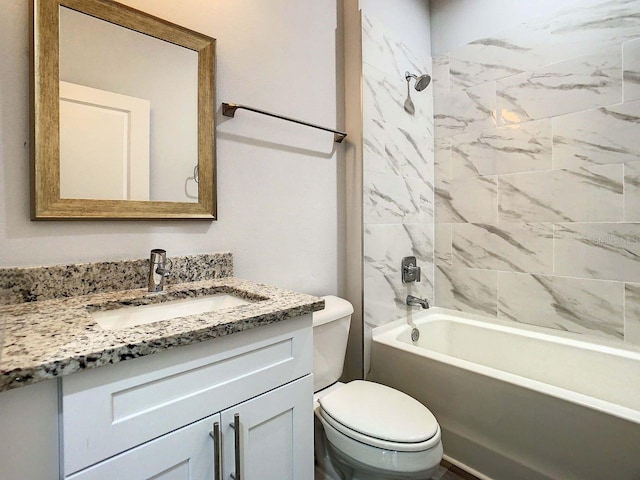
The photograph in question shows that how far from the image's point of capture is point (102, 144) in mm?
Answer: 1085

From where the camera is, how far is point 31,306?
36.3 inches

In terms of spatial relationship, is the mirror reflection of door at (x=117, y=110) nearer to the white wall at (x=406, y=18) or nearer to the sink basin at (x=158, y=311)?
the sink basin at (x=158, y=311)

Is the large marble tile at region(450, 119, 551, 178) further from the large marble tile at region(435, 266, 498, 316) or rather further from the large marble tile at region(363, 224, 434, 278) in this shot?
the large marble tile at region(435, 266, 498, 316)

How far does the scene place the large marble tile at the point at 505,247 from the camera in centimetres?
188

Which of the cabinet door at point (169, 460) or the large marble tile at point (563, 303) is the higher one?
the large marble tile at point (563, 303)

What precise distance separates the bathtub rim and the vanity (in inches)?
32.2

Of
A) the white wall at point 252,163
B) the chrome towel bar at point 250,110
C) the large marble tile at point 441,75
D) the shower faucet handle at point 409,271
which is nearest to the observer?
the white wall at point 252,163

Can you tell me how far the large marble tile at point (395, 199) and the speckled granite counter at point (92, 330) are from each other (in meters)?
0.91

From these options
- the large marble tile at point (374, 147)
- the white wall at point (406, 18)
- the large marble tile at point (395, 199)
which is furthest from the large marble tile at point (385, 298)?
the white wall at point (406, 18)

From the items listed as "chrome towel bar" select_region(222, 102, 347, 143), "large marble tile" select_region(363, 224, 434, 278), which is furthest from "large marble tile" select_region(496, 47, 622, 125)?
"chrome towel bar" select_region(222, 102, 347, 143)

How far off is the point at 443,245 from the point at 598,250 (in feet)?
Result: 2.71

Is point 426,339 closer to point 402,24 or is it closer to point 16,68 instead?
point 402,24

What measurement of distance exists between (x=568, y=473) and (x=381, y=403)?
720mm

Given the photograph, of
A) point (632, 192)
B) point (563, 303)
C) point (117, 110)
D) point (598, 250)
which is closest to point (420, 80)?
point (632, 192)
